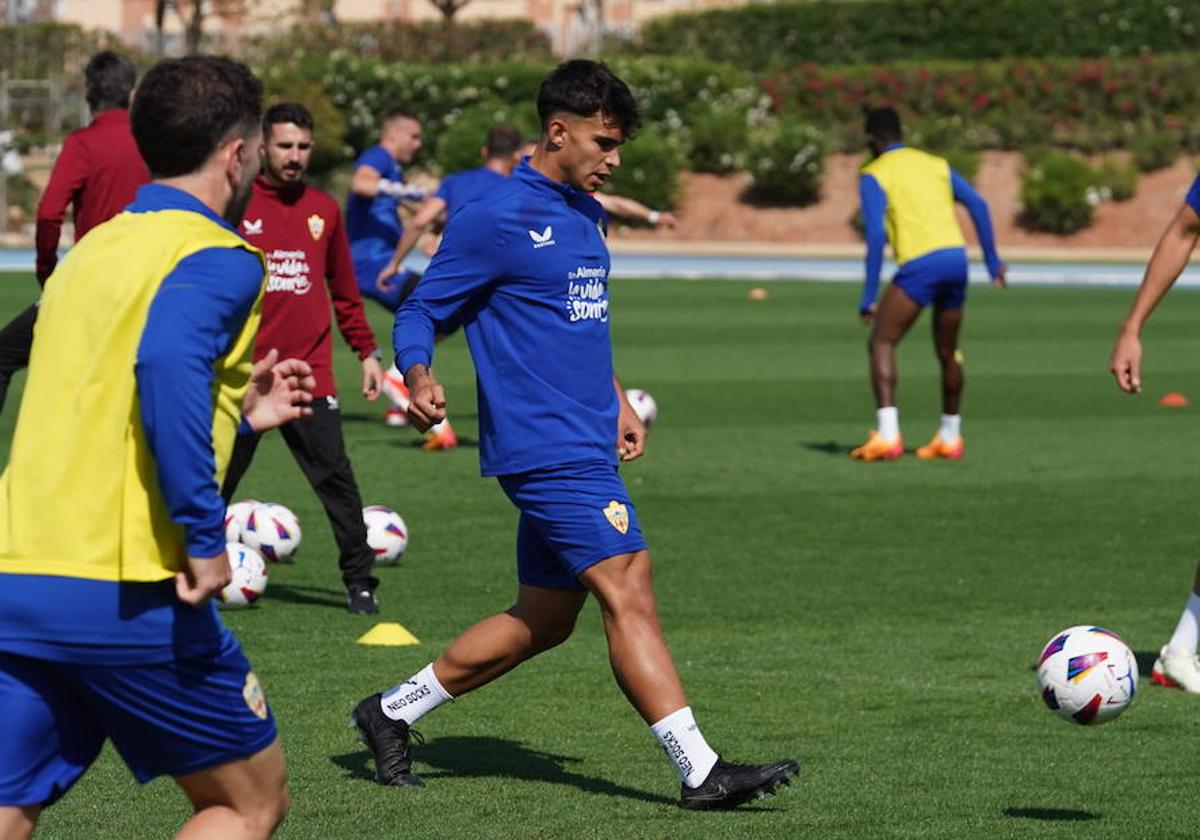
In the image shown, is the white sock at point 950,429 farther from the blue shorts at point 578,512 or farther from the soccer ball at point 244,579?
the blue shorts at point 578,512

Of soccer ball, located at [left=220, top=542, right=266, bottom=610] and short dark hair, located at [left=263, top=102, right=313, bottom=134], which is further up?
short dark hair, located at [left=263, top=102, right=313, bottom=134]

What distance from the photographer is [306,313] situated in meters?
9.25

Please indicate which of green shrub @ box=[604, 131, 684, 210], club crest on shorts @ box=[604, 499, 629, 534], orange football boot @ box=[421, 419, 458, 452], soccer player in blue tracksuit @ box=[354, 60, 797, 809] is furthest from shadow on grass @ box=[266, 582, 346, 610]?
green shrub @ box=[604, 131, 684, 210]

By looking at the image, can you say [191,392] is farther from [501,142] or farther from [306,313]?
[501,142]

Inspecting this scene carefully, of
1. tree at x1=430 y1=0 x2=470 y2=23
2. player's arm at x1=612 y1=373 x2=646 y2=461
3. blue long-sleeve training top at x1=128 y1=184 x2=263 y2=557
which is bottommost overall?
tree at x1=430 y1=0 x2=470 y2=23

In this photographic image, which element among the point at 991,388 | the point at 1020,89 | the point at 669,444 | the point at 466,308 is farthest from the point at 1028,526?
the point at 1020,89

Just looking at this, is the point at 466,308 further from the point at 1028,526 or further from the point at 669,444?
the point at 669,444

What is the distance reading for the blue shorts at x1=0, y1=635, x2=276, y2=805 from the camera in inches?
160

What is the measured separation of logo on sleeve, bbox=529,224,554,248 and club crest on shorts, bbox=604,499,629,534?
2.52 feet

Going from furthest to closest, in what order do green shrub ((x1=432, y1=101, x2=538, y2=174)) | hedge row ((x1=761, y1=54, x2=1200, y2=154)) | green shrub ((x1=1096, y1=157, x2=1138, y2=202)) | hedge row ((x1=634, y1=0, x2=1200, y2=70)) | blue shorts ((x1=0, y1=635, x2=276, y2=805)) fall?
1. hedge row ((x1=634, y1=0, x2=1200, y2=70))
2. hedge row ((x1=761, y1=54, x2=1200, y2=154))
3. green shrub ((x1=432, y1=101, x2=538, y2=174))
4. green shrub ((x1=1096, y1=157, x2=1138, y2=202))
5. blue shorts ((x1=0, y1=635, x2=276, y2=805))

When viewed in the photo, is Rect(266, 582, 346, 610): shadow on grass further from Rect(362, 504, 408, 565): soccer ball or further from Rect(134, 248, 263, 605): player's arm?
Rect(134, 248, 263, 605): player's arm

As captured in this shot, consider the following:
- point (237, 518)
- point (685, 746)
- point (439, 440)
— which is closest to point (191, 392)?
point (685, 746)

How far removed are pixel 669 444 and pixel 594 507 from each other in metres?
9.33

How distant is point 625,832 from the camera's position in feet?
19.6
